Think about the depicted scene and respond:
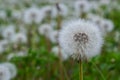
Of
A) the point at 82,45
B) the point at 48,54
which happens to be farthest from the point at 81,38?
→ the point at 48,54

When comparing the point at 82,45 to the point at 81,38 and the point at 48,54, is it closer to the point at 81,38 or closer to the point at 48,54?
the point at 81,38

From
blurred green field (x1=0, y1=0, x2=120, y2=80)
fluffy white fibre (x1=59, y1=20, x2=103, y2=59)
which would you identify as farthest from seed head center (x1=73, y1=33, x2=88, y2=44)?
blurred green field (x1=0, y1=0, x2=120, y2=80)

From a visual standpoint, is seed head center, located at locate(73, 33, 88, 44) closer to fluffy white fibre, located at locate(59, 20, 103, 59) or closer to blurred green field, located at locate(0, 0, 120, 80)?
fluffy white fibre, located at locate(59, 20, 103, 59)

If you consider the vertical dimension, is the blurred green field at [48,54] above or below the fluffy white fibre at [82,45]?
above

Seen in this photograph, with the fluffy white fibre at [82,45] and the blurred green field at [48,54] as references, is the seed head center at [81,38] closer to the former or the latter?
the fluffy white fibre at [82,45]

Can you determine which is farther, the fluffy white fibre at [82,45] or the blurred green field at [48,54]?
the blurred green field at [48,54]

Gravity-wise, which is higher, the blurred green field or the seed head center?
the blurred green field

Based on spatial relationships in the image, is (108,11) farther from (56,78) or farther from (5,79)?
(5,79)

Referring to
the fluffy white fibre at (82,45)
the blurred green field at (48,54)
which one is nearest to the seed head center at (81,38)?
the fluffy white fibre at (82,45)

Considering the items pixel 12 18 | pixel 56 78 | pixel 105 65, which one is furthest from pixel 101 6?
pixel 105 65
